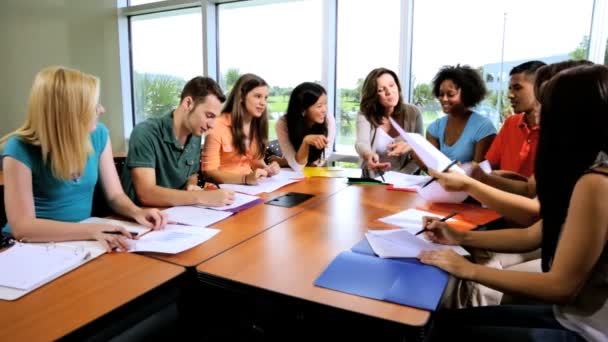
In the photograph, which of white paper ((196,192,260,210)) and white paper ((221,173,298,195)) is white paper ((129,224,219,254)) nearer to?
white paper ((196,192,260,210))

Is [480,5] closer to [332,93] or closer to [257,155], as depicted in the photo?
[332,93]

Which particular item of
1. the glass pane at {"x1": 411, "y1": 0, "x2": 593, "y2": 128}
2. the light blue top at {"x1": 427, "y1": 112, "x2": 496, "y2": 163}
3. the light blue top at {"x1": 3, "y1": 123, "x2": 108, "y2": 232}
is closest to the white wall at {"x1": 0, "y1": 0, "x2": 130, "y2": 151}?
the light blue top at {"x1": 3, "y1": 123, "x2": 108, "y2": 232}

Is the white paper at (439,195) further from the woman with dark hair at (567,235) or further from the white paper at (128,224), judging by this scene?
the white paper at (128,224)

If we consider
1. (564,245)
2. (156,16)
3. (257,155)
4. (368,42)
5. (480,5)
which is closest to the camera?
(564,245)

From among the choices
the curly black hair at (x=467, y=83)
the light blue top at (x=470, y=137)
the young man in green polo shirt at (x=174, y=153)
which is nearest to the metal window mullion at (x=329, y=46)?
the curly black hair at (x=467, y=83)

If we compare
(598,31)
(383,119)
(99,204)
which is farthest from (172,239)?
(598,31)

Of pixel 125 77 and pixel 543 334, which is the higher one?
pixel 125 77

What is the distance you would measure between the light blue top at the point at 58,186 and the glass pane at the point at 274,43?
2.07 metres

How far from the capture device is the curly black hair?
2.41 metres

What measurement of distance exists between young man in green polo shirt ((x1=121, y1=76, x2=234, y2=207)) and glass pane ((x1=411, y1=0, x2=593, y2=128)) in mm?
1915

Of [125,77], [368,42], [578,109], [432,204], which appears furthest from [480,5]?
[125,77]

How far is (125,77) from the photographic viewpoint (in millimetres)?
4711

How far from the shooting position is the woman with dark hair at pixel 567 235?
2.99ft

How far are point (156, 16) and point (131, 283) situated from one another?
4221mm
